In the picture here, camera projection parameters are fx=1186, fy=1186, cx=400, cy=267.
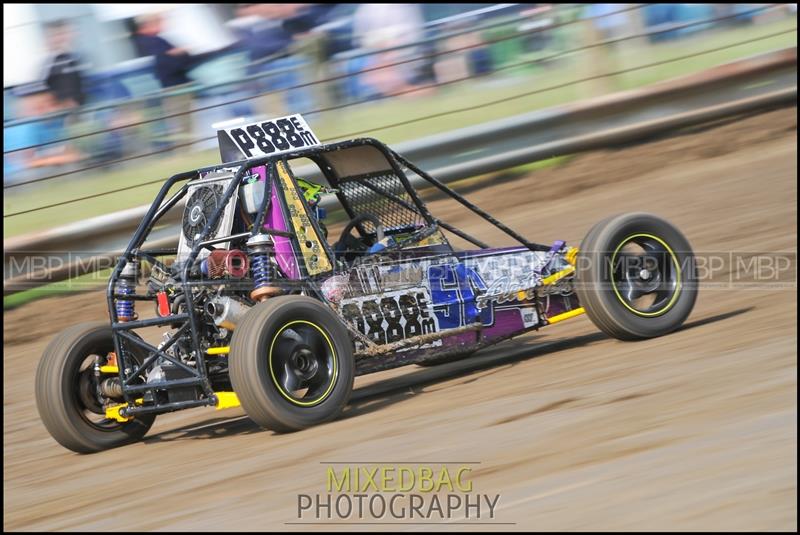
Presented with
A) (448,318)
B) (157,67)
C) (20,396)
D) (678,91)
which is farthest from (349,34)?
(448,318)

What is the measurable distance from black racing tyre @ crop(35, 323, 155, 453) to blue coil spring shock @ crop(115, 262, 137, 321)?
9.2 inches

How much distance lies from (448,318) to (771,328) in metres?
1.83

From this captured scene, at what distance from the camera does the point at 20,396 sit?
29.0ft

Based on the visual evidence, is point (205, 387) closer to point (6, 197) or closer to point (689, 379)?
point (689, 379)

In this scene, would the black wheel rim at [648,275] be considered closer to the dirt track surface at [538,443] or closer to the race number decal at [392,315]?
the dirt track surface at [538,443]

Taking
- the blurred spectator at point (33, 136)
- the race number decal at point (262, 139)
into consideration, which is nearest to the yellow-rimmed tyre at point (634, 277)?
the race number decal at point (262, 139)

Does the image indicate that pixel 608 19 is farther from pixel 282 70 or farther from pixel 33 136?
pixel 33 136

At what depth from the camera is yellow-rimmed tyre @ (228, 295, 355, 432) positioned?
5.59m

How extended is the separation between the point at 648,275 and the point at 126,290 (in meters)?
3.08

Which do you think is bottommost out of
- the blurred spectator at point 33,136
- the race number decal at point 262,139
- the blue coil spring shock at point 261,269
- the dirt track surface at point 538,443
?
the dirt track surface at point 538,443

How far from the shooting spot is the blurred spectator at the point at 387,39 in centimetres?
1184

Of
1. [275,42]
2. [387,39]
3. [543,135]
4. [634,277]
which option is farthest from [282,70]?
[634,277]

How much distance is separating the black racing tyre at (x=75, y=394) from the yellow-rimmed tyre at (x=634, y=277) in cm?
265

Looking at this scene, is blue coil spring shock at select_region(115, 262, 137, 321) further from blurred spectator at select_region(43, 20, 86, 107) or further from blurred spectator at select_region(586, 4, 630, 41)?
blurred spectator at select_region(586, 4, 630, 41)
